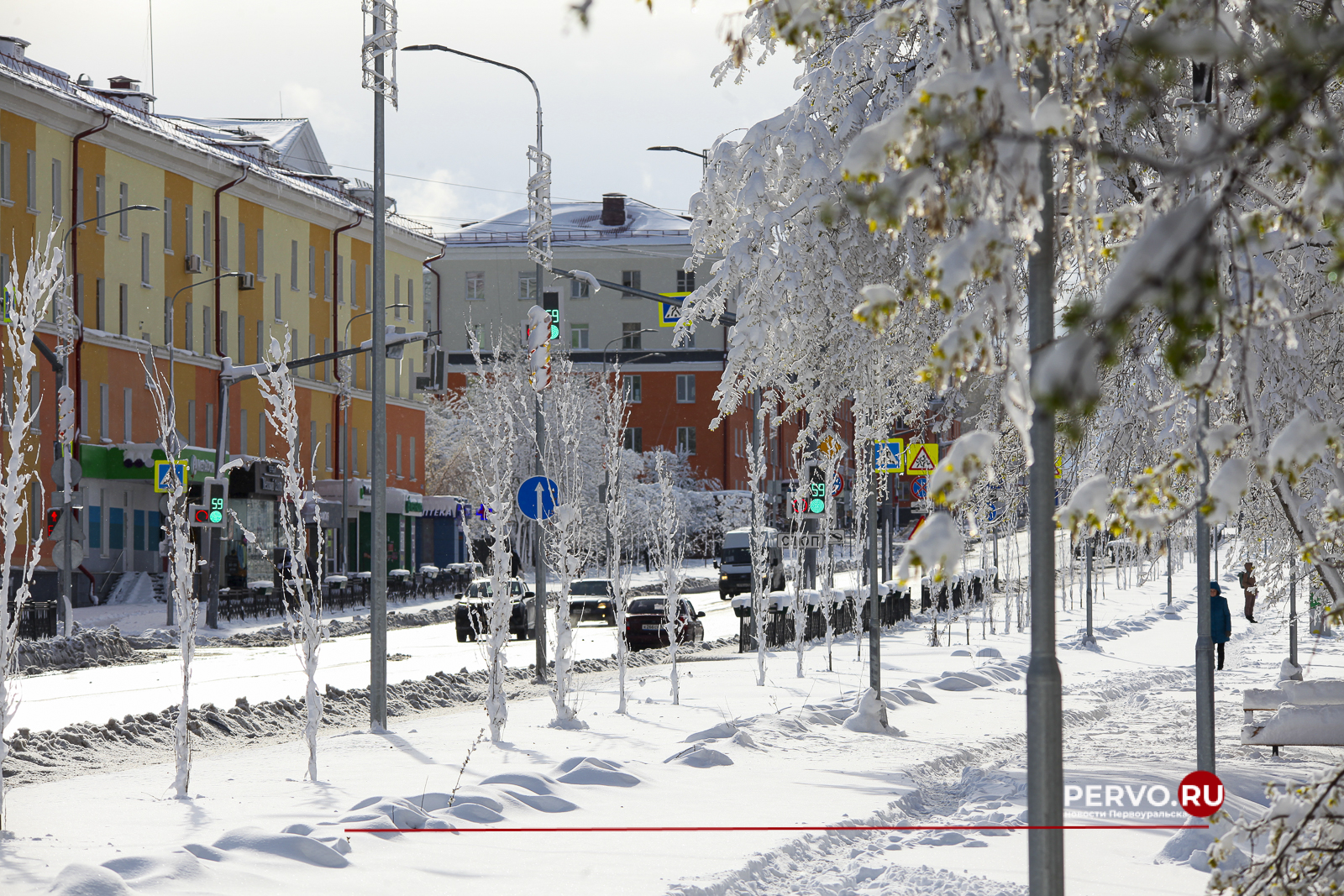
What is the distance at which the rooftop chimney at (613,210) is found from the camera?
88.0m

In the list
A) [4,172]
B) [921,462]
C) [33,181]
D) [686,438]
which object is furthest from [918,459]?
[686,438]

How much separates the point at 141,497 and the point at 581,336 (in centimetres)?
4287

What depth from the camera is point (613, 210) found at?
88.5m

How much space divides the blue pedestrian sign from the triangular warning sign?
10897mm

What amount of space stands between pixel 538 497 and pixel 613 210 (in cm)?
7161

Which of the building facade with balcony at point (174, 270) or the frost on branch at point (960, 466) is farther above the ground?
the building facade with balcony at point (174, 270)

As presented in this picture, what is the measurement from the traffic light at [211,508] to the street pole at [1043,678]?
29737mm

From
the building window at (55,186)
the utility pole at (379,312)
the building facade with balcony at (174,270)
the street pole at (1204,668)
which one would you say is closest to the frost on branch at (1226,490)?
the street pole at (1204,668)

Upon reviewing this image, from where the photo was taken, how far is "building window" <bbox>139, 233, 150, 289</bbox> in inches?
1877

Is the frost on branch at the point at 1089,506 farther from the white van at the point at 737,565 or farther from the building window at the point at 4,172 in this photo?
the white van at the point at 737,565

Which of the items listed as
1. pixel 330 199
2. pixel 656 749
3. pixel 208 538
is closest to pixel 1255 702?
pixel 656 749

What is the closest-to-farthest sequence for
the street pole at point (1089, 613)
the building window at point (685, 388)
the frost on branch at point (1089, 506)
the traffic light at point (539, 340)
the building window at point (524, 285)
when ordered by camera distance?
the frost on branch at point (1089, 506), the traffic light at point (539, 340), the street pole at point (1089, 613), the building window at point (685, 388), the building window at point (524, 285)

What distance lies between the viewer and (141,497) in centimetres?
4728

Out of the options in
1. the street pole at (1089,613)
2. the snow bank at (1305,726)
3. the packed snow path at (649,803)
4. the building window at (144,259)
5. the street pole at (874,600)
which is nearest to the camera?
the packed snow path at (649,803)
